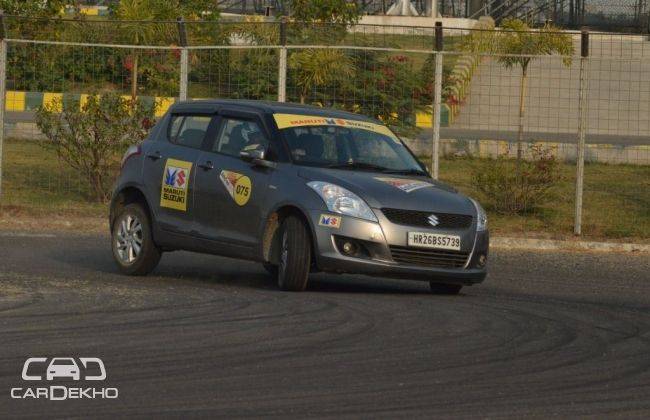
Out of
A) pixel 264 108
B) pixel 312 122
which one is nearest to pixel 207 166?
pixel 264 108

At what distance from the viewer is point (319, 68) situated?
19812 millimetres

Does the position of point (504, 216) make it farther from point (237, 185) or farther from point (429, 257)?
point (429, 257)

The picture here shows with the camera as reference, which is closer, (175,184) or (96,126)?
(175,184)

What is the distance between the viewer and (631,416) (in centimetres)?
746

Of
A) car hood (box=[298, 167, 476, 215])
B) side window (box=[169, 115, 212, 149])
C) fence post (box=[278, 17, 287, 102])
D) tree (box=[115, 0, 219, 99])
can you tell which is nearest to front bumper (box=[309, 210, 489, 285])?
car hood (box=[298, 167, 476, 215])

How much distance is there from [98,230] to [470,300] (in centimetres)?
749

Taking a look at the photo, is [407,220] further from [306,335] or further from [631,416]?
[631,416]

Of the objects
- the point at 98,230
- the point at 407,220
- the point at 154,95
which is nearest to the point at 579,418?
the point at 407,220

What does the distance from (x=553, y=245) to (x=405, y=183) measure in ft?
19.2

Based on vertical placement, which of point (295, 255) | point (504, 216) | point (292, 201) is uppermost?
point (292, 201)

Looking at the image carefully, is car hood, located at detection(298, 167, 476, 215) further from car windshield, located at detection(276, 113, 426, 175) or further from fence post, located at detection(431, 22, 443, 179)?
fence post, located at detection(431, 22, 443, 179)

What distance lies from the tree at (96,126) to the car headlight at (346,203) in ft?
26.6

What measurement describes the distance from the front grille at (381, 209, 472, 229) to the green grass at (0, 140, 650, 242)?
6149 millimetres

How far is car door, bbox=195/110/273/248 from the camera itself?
12.6 meters
